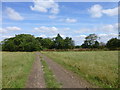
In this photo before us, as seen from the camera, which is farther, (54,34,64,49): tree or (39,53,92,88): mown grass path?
(54,34,64,49): tree

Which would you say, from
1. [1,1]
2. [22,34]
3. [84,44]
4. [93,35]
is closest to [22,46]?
[22,34]

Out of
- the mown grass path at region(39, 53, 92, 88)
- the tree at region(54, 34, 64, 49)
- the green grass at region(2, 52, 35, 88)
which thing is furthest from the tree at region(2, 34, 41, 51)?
the mown grass path at region(39, 53, 92, 88)

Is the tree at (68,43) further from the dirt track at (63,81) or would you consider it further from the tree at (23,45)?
the dirt track at (63,81)

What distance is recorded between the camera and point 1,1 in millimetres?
5344

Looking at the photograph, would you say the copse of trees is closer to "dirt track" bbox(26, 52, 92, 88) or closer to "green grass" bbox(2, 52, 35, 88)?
"green grass" bbox(2, 52, 35, 88)

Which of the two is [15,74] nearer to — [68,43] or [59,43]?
[59,43]

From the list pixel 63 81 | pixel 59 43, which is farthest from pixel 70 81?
pixel 59 43

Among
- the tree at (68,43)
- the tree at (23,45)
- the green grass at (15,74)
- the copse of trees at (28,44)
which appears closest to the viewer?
the green grass at (15,74)

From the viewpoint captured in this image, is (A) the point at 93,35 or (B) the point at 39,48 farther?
(A) the point at 93,35

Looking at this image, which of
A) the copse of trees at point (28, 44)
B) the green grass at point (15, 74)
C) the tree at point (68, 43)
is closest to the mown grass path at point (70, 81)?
the green grass at point (15, 74)

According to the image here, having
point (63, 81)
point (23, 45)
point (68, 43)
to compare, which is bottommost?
point (63, 81)

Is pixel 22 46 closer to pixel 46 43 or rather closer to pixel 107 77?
pixel 46 43

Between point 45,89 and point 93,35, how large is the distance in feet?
287

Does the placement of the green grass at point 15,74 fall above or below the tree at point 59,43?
below
